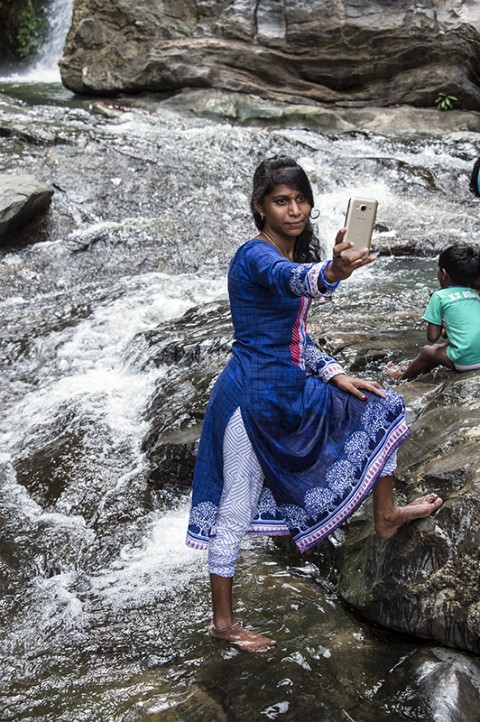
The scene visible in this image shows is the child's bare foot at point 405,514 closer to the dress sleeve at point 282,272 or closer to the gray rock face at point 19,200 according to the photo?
the dress sleeve at point 282,272

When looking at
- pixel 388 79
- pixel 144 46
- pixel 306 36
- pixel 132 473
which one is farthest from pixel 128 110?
pixel 132 473

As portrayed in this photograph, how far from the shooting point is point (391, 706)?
8.16ft

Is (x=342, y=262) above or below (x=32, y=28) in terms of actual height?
below

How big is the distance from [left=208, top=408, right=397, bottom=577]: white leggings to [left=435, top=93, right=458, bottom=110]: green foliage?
1317cm

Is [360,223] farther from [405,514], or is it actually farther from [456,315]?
[456,315]

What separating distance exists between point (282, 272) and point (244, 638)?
1.42 metres

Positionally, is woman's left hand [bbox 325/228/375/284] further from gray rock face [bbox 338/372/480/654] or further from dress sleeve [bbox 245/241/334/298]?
gray rock face [bbox 338/372/480/654]

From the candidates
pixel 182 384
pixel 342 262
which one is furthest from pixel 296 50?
pixel 342 262

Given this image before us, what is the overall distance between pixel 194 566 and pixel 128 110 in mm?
11420

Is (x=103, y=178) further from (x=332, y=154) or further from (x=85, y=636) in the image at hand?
(x=85, y=636)

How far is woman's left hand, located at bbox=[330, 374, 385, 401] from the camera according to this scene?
2.69 metres

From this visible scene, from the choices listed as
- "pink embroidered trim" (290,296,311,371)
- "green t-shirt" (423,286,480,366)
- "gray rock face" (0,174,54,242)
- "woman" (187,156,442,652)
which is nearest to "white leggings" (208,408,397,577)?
"woman" (187,156,442,652)

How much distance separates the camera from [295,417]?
266 cm

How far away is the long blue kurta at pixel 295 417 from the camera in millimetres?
2646
